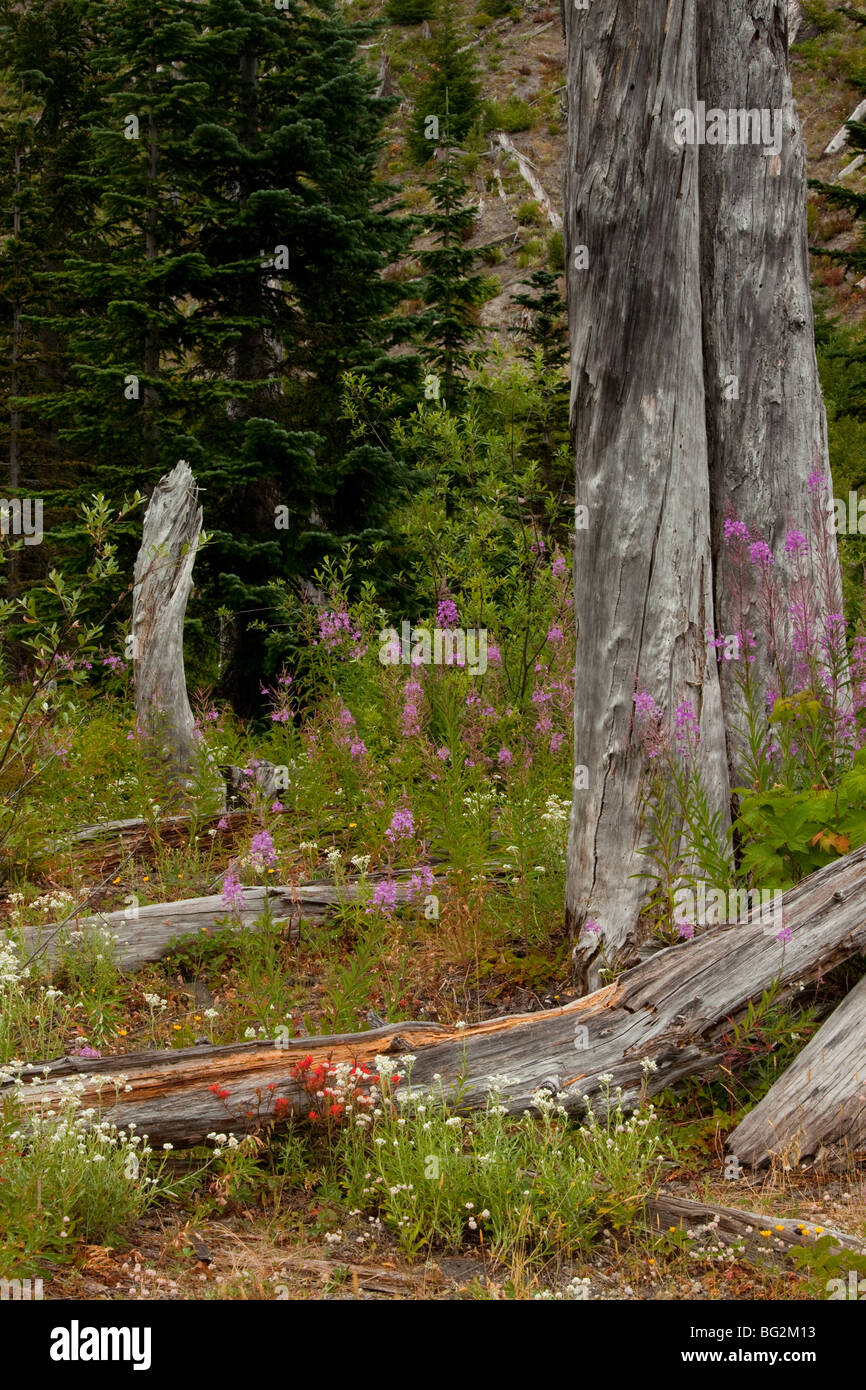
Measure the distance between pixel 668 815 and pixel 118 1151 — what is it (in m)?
2.36

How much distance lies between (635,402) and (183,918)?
3.22 meters

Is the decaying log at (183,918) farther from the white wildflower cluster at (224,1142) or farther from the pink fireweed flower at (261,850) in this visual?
the white wildflower cluster at (224,1142)

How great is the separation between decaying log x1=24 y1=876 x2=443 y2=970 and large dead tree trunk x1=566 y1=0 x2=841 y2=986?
1.25 metres

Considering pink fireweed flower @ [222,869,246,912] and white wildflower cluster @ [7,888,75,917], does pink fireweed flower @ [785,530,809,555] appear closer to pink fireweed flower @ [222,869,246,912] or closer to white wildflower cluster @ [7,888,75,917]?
pink fireweed flower @ [222,869,246,912]

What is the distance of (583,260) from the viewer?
15.6ft

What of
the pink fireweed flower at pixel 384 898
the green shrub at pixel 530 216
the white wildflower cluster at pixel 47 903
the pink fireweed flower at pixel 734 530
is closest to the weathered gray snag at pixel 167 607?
the white wildflower cluster at pixel 47 903

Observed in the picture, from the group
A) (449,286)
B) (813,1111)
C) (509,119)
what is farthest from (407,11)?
(813,1111)

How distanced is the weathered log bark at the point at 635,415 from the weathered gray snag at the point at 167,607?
3.98m

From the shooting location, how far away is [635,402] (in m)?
4.63

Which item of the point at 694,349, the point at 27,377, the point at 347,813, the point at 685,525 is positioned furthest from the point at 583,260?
the point at 27,377

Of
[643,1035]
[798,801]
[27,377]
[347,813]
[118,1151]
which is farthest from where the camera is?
[27,377]

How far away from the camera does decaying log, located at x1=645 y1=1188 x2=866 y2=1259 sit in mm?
3150

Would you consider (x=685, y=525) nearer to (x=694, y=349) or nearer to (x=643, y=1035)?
(x=694, y=349)

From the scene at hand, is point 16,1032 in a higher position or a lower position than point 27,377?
lower
